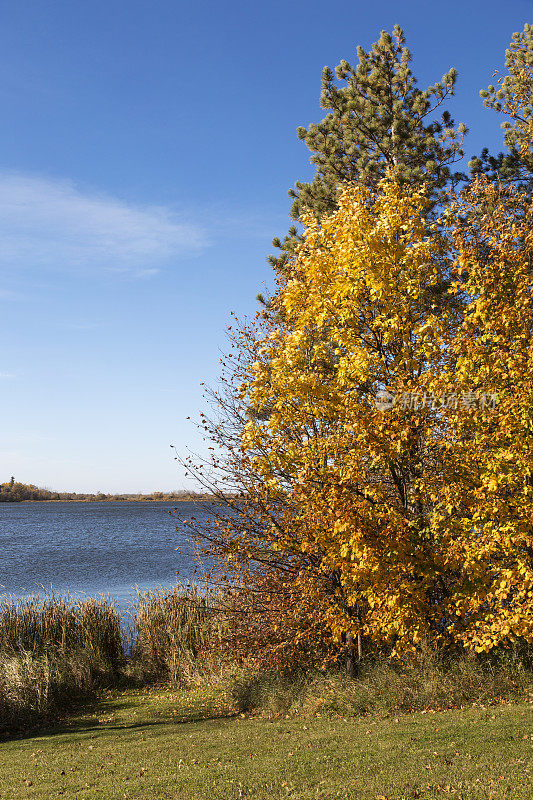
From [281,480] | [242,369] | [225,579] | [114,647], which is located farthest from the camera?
[114,647]

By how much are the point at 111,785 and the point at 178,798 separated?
1368mm

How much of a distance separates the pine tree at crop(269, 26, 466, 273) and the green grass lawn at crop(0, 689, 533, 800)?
10760mm

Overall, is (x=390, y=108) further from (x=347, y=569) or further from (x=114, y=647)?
(x=114, y=647)

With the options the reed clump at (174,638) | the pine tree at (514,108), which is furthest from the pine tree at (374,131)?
the reed clump at (174,638)

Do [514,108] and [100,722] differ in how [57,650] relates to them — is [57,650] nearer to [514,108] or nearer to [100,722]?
[100,722]

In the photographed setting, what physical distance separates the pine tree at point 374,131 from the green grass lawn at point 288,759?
424 inches

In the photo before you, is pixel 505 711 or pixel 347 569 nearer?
pixel 505 711

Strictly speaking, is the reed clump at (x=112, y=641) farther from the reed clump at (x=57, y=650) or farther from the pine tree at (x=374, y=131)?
the pine tree at (x=374, y=131)

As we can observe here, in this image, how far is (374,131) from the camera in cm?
1639

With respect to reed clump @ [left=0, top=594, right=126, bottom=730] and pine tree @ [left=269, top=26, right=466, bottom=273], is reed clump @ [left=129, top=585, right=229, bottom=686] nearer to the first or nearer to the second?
reed clump @ [left=0, top=594, right=126, bottom=730]

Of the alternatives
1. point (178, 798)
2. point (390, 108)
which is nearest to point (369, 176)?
point (390, 108)

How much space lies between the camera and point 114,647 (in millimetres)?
16906

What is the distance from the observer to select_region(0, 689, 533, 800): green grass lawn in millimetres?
6797

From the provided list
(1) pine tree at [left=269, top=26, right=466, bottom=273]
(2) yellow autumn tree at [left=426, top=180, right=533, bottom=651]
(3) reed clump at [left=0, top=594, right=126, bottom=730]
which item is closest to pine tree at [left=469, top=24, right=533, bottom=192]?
(1) pine tree at [left=269, top=26, right=466, bottom=273]
